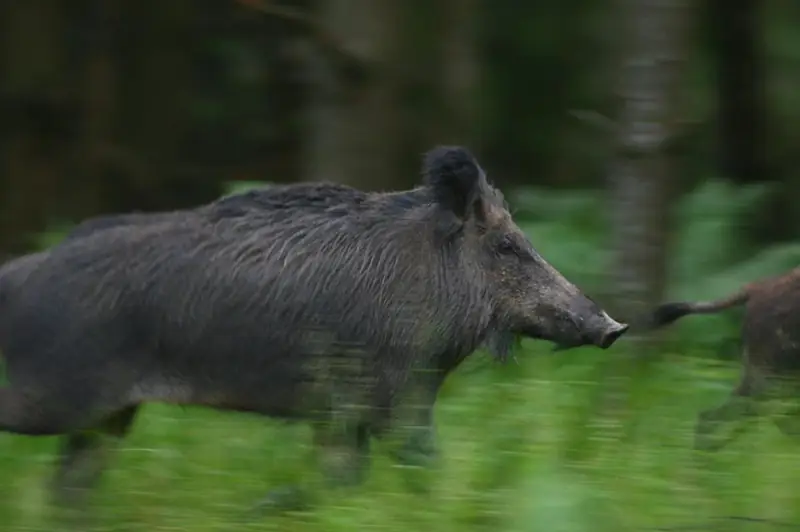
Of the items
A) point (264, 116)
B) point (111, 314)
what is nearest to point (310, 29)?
point (111, 314)

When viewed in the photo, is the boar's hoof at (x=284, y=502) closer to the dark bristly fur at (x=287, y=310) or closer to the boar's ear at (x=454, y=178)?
the dark bristly fur at (x=287, y=310)

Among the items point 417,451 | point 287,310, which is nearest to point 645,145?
point 287,310

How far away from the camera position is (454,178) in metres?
6.32

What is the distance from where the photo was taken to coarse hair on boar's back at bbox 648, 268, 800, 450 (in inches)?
268

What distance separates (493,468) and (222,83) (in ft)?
36.1

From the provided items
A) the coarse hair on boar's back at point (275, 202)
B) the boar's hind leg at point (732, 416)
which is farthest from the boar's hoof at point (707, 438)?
the coarse hair on boar's back at point (275, 202)

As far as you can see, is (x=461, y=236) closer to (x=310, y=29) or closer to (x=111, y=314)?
(x=111, y=314)

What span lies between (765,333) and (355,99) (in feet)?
9.58

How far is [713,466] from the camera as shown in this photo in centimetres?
526

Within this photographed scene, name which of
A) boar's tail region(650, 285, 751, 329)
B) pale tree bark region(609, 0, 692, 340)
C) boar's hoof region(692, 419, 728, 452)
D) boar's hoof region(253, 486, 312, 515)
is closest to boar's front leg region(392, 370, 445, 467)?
boar's hoof region(253, 486, 312, 515)

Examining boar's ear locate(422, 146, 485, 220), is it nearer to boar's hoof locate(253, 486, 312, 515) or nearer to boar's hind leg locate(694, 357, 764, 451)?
boar's hind leg locate(694, 357, 764, 451)

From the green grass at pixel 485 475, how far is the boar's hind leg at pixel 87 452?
0.07 m

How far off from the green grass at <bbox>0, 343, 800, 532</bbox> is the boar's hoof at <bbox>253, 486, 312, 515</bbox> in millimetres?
71

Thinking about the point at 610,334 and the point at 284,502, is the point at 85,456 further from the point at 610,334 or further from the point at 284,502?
the point at 610,334
